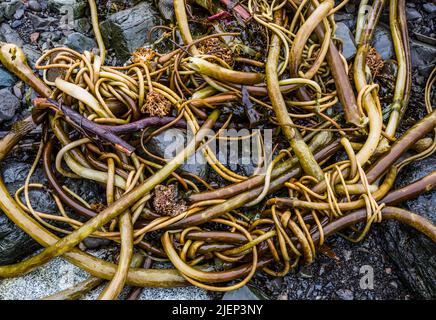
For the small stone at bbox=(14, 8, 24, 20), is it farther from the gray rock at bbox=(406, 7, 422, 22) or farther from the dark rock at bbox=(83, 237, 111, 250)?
the gray rock at bbox=(406, 7, 422, 22)

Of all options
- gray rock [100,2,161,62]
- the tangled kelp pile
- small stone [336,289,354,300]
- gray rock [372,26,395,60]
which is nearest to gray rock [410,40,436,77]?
gray rock [372,26,395,60]

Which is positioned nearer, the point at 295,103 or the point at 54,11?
the point at 295,103

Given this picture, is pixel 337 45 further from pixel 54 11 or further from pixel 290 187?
pixel 54 11

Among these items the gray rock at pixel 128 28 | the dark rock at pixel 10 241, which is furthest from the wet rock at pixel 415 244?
the dark rock at pixel 10 241

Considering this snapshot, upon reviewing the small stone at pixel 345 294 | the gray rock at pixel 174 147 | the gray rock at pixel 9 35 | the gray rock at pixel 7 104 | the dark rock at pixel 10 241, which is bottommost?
the small stone at pixel 345 294

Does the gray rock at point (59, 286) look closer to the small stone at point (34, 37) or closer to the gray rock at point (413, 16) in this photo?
the small stone at point (34, 37)

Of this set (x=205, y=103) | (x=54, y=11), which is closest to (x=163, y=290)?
(x=205, y=103)
